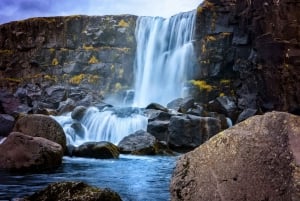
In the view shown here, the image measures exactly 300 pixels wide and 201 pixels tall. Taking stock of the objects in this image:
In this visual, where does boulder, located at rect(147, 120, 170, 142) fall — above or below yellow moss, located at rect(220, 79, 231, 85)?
below

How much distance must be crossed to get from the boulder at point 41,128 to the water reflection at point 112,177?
48.8 inches

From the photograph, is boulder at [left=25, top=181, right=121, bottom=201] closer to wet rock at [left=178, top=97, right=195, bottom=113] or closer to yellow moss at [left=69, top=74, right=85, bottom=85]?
wet rock at [left=178, top=97, right=195, bottom=113]

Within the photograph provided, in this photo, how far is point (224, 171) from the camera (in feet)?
21.7

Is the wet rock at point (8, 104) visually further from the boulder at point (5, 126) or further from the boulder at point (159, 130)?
the boulder at point (159, 130)

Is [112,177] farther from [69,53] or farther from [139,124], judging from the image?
[69,53]

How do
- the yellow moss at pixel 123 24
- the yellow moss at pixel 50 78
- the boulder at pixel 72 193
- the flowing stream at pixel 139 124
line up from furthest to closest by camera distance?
the yellow moss at pixel 50 78 < the yellow moss at pixel 123 24 < the flowing stream at pixel 139 124 < the boulder at pixel 72 193

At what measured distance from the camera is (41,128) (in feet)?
62.6

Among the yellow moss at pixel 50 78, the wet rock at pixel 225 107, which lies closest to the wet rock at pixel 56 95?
the yellow moss at pixel 50 78

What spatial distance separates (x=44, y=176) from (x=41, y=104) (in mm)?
33586

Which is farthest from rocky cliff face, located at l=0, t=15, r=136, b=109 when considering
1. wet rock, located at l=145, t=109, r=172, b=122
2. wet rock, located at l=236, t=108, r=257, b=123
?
wet rock, located at l=236, t=108, r=257, b=123

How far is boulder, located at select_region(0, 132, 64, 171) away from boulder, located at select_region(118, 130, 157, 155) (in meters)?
7.53

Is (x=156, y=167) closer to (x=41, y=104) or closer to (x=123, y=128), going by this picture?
(x=123, y=128)

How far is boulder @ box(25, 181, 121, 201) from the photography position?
7473 millimetres

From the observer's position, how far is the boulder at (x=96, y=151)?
20016 millimetres
